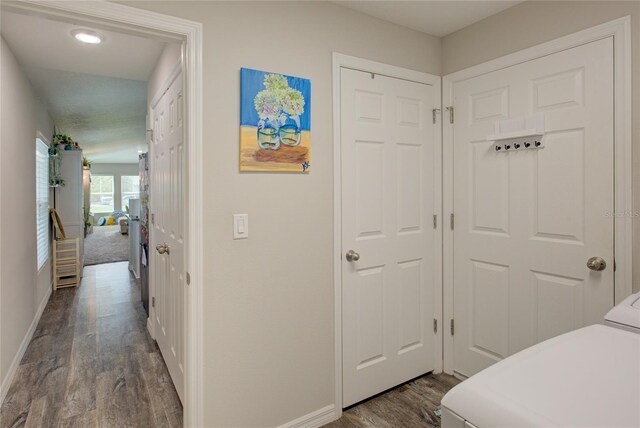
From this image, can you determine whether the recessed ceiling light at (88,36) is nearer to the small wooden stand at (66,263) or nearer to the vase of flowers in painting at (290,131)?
the vase of flowers in painting at (290,131)

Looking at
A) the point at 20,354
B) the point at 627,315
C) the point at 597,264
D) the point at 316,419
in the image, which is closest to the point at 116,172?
the point at 20,354

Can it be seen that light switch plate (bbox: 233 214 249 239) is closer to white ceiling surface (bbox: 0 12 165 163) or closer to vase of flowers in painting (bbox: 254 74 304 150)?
vase of flowers in painting (bbox: 254 74 304 150)

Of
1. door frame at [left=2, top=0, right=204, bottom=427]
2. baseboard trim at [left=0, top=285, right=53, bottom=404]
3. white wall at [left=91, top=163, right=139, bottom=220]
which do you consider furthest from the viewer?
white wall at [left=91, top=163, right=139, bottom=220]

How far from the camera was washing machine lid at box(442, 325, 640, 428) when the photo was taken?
78cm

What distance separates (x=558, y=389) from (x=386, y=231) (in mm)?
1442

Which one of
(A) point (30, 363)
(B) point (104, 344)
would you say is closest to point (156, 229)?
(B) point (104, 344)

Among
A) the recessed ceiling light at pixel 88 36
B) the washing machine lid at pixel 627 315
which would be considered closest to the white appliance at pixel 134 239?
the recessed ceiling light at pixel 88 36

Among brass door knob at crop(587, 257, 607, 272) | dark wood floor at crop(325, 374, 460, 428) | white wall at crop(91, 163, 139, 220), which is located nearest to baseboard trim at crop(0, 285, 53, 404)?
dark wood floor at crop(325, 374, 460, 428)

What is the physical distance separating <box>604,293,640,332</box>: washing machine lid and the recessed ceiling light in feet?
9.65

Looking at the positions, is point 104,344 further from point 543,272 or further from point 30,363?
point 543,272

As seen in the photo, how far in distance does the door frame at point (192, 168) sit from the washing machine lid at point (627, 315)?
62.5 inches

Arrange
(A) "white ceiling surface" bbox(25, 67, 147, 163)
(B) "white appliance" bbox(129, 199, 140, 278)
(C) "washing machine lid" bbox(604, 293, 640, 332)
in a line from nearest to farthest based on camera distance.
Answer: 1. (C) "washing machine lid" bbox(604, 293, 640, 332)
2. (A) "white ceiling surface" bbox(25, 67, 147, 163)
3. (B) "white appliance" bbox(129, 199, 140, 278)

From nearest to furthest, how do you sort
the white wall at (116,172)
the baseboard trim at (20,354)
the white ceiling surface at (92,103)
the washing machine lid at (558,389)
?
1. the washing machine lid at (558,389)
2. the baseboard trim at (20,354)
3. the white ceiling surface at (92,103)
4. the white wall at (116,172)

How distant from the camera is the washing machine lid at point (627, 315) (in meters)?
1.18
